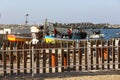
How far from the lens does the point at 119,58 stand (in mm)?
20391

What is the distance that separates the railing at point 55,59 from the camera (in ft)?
61.7

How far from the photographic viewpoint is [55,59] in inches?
773

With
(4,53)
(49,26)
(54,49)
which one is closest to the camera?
(4,53)

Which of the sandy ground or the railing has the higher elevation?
the railing

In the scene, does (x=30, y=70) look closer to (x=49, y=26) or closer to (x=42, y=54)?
(x=42, y=54)

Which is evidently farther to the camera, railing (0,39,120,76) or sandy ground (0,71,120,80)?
railing (0,39,120,76)

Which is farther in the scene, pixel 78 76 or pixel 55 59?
pixel 55 59

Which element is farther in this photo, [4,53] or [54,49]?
[54,49]

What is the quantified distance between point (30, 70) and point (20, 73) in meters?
0.50

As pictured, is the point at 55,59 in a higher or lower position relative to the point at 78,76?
higher

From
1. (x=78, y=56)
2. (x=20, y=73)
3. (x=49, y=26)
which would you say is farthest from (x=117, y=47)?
(x=49, y=26)

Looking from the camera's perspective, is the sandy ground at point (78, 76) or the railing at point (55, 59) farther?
the railing at point (55, 59)

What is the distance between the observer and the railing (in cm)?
1880

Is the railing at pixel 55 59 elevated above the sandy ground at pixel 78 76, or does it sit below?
above
